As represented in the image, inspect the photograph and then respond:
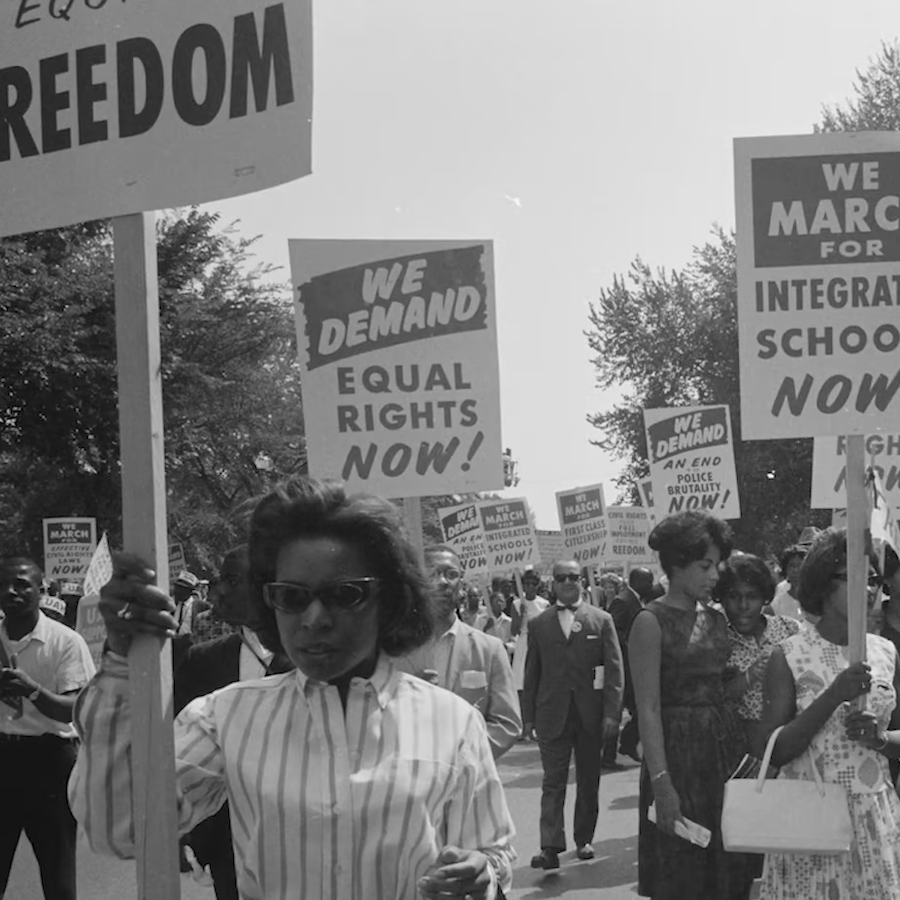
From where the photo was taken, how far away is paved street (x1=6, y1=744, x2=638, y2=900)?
8.88 m

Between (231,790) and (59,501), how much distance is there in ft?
96.1

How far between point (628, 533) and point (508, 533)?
1.81 m

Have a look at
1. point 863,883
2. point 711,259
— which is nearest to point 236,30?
point 863,883

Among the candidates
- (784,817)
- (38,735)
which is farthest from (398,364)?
(784,817)

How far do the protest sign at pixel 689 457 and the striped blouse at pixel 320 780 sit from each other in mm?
12671

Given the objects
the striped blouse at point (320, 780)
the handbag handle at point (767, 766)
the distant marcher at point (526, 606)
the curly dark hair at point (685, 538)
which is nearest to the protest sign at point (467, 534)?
the distant marcher at point (526, 606)

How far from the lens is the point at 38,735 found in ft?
23.5

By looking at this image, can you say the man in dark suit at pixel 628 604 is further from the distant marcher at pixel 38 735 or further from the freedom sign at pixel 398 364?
the distant marcher at pixel 38 735

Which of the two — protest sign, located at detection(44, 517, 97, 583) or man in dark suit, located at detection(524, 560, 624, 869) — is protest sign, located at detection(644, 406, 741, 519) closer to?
man in dark suit, located at detection(524, 560, 624, 869)

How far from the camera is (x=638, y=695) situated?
6289mm

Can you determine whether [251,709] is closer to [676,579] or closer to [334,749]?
[334,749]

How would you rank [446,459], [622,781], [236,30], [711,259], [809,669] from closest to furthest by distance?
[236,30]
[809,669]
[446,459]
[622,781]
[711,259]

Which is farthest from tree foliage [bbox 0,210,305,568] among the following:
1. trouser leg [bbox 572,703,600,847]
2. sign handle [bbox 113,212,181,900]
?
sign handle [bbox 113,212,181,900]

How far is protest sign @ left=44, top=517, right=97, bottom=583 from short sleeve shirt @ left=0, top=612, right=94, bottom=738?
15382 mm
